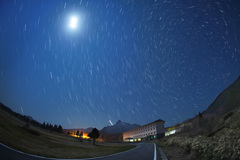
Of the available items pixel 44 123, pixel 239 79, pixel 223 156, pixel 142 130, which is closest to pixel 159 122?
pixel 142 130

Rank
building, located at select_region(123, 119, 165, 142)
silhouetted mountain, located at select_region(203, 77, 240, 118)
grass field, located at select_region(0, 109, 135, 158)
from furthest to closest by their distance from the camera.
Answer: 1. building, located at select_region(123, 119, 165, 142)
2. silhouetted mountain, located at select_region(203, 77, 240, 118)
3. grass field, located at select_region(0, 109, 135, 158)

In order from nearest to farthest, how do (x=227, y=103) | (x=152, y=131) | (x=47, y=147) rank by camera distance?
(x=47, y=147), (x=227, y=103), (x=152, y=131)

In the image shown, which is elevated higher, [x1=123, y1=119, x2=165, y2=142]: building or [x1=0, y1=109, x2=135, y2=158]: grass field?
[x1=123, y1=119, x2=165, y2=142]: building

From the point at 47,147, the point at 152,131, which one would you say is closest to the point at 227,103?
the point at 152,131

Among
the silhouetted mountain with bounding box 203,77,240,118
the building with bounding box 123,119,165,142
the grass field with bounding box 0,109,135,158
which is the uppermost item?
the silhouetted mountain with bounding box 203,77,240,118

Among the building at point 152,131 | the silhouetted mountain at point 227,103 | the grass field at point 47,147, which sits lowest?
the grass field at point 47,147

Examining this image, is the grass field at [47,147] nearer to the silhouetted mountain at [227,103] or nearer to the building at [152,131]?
the building at [152,131]

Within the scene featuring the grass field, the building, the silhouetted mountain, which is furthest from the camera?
the building

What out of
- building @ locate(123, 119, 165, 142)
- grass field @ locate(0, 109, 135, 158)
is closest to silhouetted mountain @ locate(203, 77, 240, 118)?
building @ locate(123, 119, 165, 142)

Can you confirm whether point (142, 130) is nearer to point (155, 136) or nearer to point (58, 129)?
point (155, 136)

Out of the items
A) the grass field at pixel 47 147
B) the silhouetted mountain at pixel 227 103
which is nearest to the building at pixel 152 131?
the silhouetted mountain at pixel 227 103

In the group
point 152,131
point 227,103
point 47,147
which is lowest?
point 47,147

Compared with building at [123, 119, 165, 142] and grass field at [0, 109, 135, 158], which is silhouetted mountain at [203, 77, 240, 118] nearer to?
building at [123, 119, 165, 142]

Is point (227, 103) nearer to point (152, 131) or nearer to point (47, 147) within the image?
point (152, 131)
